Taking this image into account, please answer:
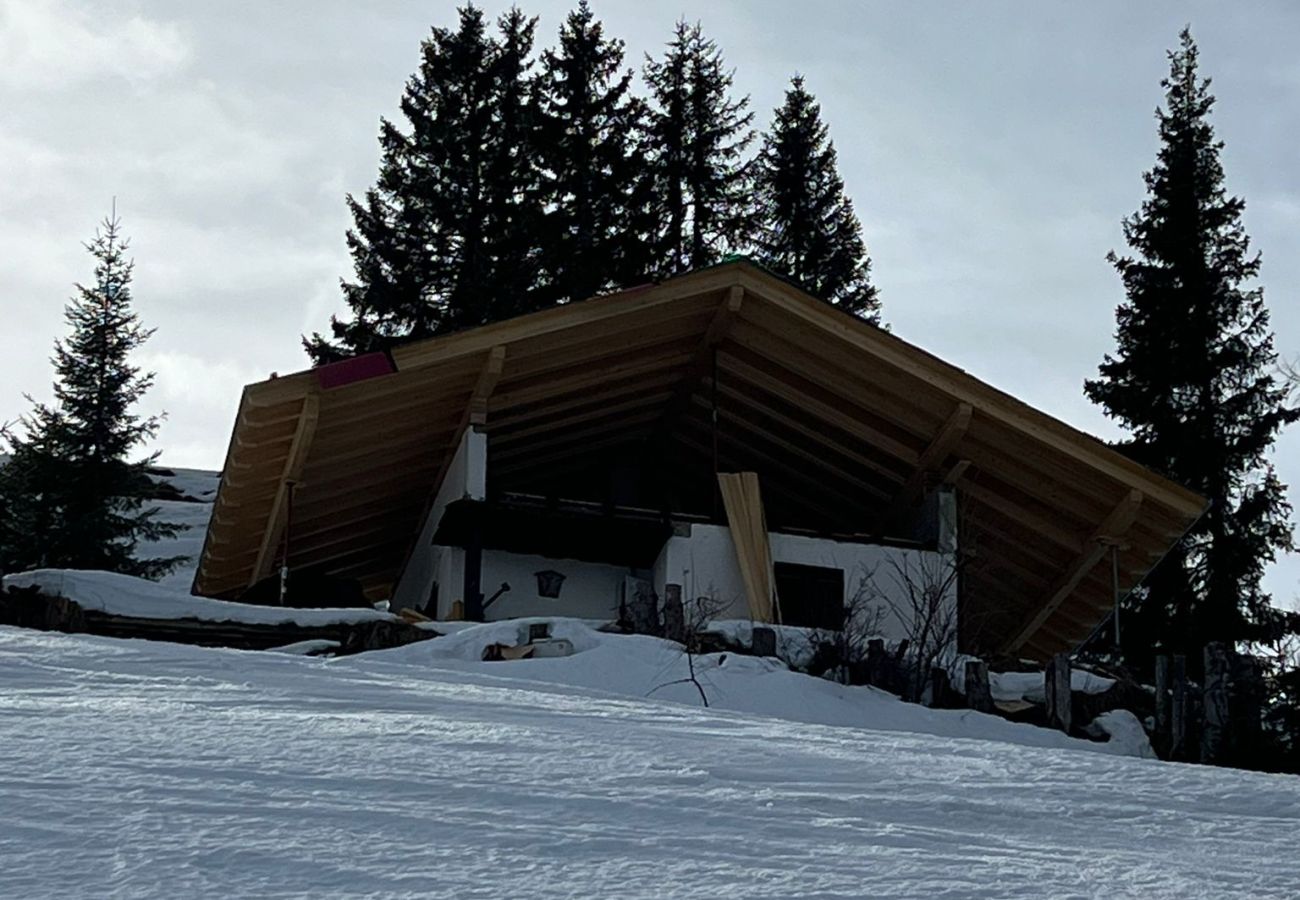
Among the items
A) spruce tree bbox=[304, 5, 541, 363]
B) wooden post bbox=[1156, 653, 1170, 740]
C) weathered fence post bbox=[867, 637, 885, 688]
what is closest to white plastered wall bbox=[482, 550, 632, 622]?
weathered fence post bbox=[867, 637, 885, 688]

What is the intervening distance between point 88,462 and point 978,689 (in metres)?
17.4

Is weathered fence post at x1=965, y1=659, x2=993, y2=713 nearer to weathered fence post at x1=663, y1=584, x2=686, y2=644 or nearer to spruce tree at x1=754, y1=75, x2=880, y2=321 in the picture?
weathered fence post at x1=663, y1=584, x2=686, y2=644

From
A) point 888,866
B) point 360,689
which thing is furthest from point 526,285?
point 888,866

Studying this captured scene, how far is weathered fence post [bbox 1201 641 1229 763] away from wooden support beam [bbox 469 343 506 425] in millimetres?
6818

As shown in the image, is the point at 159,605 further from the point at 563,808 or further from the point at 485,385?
the point at 563,808

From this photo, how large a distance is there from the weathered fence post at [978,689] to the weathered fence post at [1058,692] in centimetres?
43

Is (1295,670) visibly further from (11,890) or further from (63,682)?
(11,890)

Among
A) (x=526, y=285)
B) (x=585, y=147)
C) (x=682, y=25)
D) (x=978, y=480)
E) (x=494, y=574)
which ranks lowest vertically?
(x=494, y=574)

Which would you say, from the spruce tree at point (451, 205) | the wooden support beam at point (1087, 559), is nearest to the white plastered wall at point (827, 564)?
the wooden support beam at point (1087, 559)

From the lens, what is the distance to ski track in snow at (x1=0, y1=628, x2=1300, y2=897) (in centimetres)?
382

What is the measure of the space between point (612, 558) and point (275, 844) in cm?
1359

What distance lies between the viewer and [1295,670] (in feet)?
54.2


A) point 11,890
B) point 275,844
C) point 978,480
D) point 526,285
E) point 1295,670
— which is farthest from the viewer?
point 526,285

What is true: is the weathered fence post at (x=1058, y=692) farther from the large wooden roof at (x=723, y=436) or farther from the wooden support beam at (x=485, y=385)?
the wooden support beam at (x=485, y=385)
